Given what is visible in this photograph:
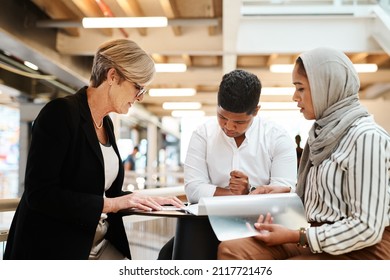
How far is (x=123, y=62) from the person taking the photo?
Answer: 1.63 meters

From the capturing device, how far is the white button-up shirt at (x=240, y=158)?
1954 millimetres

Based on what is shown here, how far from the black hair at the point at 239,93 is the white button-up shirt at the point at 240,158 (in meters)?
0.18

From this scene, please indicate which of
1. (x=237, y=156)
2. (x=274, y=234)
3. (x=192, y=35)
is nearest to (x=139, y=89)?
(x=237, y=156)

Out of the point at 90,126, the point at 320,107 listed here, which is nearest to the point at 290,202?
the point at 320,107

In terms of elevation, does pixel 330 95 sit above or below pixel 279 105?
below

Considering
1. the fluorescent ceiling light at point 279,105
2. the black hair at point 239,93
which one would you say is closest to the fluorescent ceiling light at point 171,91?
the fluorescent ceiling light at point 279,105

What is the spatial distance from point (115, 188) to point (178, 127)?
16.6 m

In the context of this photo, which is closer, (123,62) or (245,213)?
(245,213)

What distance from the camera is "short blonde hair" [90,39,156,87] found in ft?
5.37

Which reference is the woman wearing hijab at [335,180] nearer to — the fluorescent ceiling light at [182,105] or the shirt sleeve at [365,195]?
the shirt sleeve at [365,195]

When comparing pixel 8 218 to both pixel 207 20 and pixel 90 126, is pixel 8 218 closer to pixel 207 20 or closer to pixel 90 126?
pixel 90 126

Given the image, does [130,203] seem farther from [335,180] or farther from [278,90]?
[278,90]

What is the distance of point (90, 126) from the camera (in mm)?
1589

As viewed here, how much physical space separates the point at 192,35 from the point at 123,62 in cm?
380
